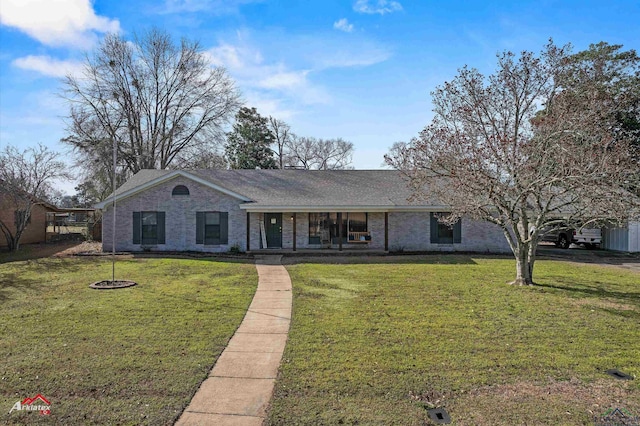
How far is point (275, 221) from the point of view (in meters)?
19.5

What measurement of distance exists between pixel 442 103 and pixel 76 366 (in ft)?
39.4

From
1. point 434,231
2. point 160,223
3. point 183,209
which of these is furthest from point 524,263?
point 160,223

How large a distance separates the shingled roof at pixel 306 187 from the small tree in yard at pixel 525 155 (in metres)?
5.50

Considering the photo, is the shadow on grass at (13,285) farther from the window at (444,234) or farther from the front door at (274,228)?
the window at (444,234)

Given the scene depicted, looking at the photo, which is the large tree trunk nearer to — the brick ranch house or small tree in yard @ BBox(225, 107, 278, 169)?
the brick ranch house

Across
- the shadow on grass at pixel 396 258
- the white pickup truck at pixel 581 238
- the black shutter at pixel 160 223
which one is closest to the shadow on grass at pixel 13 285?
the black shutter at pixel 160 223

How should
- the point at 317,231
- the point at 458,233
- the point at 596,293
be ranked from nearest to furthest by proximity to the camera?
1. the point at 596,293
2. the point at 458,233
3. the point at 317,231

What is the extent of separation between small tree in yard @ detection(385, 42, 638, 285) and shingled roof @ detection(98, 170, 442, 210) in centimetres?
550

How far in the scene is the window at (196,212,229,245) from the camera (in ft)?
60.9

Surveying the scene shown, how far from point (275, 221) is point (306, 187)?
274 cm

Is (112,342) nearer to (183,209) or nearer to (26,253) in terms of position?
(183,209)

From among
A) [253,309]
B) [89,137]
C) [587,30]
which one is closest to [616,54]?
[587,30]

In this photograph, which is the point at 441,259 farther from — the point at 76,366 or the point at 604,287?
the point at 76,366

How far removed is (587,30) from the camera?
38.6 feet
